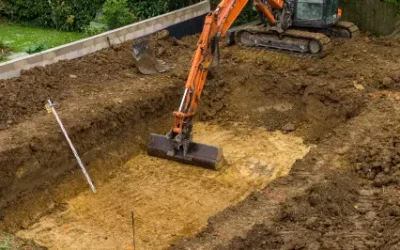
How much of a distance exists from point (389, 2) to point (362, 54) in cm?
267

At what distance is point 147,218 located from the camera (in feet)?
30.7

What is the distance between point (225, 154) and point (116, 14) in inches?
275

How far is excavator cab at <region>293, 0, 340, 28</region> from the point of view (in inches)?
565

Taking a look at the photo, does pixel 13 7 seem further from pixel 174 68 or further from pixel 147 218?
pixel 147 218

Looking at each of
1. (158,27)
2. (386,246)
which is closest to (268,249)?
(386,246)

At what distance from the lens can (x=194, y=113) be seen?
1045 centimetres

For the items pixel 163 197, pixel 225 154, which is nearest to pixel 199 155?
pixel 225 154

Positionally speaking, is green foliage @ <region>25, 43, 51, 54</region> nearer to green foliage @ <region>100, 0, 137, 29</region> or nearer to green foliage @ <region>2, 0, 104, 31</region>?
green foliage @ <region>100, 0, 137, 29</region>

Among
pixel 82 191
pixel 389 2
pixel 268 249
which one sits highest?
pixel 389 2

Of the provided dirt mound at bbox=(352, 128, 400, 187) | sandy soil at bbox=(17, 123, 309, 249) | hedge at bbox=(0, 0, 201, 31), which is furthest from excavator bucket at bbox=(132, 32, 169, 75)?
dirt mound at bbox=(352, 128, 400, 187)

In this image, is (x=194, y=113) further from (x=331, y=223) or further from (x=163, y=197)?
(x=331, y=223)

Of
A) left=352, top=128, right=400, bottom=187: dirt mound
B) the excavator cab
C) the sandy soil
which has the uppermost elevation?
the excavator cab

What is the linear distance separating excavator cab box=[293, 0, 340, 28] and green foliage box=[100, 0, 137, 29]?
4.91 meters

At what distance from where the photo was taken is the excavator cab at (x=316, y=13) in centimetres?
1436
